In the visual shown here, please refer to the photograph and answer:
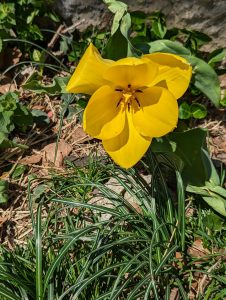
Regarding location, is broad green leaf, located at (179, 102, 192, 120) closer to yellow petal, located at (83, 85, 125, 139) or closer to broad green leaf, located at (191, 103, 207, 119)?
broad green leaf, located at (191, 103, 207, 119)

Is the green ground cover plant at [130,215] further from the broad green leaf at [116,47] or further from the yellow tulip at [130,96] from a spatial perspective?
the yellow tulip at [130,96]

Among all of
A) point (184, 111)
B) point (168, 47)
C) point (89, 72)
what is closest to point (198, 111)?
point (184, 111)

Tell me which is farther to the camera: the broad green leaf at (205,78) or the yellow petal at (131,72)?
the broad green leaf at (205,78)

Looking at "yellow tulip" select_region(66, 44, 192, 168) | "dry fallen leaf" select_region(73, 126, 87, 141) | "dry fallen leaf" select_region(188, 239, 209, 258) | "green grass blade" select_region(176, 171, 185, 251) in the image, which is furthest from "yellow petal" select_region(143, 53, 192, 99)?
"dry fallen leaf" select_region(73, 126, 87, 141)

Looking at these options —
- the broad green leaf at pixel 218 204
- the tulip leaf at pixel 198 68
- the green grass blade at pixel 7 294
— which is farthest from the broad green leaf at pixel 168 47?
the green grass blade at pixel 7 294

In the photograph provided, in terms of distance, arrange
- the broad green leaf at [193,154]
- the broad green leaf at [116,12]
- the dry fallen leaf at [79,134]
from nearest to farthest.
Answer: the broad green leaf at [116,12] < the broad green leaf at [193,154] < the dry fallen leaf at [79,134]

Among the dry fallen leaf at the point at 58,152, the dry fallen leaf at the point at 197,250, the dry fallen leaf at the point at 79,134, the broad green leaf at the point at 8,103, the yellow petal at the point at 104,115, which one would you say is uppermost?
the yellow petal at the point at 104,115

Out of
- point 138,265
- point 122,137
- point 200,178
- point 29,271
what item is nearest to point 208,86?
point 200,178
